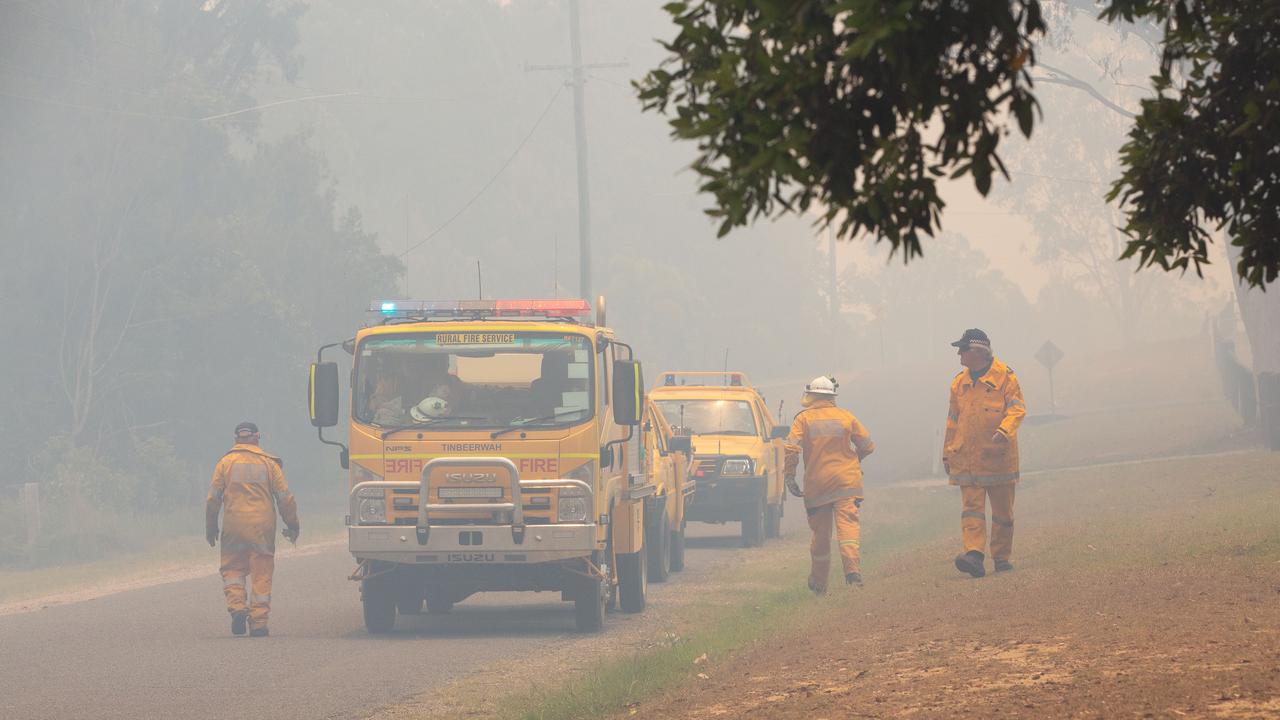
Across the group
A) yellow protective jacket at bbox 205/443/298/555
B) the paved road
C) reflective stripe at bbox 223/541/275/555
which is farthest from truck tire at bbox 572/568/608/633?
reflective stripe at bbox 223/541/275/555

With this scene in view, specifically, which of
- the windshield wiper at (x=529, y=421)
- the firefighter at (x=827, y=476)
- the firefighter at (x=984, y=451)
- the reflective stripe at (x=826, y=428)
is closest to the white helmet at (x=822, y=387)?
the firefighter at (x=827, y=476)

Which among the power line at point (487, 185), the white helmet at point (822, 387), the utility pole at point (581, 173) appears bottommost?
the white helmet at point (822, 387)

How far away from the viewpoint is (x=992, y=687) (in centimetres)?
846

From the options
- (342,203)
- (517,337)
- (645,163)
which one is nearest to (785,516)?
(517,337)

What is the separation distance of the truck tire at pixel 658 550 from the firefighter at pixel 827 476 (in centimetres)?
294

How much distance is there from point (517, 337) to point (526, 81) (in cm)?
6291

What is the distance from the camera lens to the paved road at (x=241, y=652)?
10984 millimetres

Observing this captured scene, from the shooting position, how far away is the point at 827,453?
15258mm

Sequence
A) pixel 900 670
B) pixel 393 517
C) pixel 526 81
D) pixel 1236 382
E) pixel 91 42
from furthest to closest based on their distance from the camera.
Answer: pixel 526 81
pixel 1236 382
pixel 91 42
pixel 393 517
pixel 900 670

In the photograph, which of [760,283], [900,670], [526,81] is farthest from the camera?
[760,283]

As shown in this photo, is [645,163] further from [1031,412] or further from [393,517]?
[393,517]

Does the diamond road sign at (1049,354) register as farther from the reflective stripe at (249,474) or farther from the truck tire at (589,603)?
the reflective stripe at (249,474)

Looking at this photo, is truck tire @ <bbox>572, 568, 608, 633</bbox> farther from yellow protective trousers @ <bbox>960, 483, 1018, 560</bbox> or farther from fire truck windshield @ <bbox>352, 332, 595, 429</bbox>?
yellow protective trousers @ <bbox>960, 483, 1018, 560</bbox>

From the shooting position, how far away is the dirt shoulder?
796 centimetres
